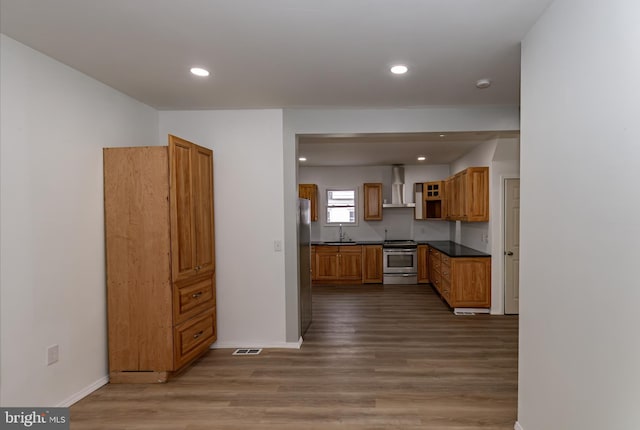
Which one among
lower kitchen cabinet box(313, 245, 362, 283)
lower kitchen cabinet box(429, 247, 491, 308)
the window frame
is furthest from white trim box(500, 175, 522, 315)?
the window frame

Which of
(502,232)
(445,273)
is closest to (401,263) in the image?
(445,273)

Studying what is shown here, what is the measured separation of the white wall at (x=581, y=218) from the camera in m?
1.32

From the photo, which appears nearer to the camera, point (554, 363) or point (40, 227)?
point (554, 363)

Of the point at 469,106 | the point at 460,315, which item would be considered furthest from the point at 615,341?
the point at 460,315

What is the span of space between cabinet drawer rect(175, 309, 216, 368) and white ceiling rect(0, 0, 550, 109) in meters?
2.22

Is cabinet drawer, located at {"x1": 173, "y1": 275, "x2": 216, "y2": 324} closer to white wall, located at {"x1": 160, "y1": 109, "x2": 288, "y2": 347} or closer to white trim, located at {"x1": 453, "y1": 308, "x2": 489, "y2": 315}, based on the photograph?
white wall, located at {"x1": 160, "y1": 109, "x2": 288, "y2": 347}

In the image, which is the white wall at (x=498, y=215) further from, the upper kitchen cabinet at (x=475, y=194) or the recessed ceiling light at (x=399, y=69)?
the recessed ceiling light at (x=399, y=69)

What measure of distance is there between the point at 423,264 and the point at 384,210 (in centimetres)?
154

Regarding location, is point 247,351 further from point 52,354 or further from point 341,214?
point 341,214

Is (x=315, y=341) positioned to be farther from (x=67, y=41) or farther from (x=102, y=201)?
(x=67, y=41)

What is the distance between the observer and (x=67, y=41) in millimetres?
2314

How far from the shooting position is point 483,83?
10.1 ft

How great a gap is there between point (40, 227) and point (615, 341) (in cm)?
337

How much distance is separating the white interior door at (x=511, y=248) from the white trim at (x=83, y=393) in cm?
508
